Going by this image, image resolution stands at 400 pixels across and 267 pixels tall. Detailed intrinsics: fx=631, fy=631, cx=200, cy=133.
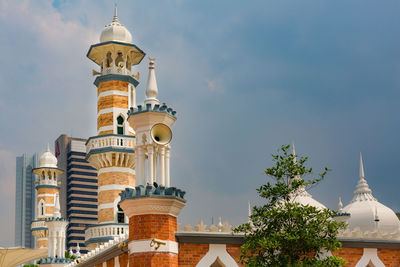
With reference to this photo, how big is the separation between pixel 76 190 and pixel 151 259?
165 metres

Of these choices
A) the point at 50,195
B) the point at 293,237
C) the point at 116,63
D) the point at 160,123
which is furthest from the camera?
the point at 50,195

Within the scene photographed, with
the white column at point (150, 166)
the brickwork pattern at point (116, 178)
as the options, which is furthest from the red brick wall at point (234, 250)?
the brickwork pattern at point (116, 178)

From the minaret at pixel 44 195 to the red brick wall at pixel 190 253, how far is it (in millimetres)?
42760

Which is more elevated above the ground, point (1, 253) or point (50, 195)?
point (50, 195)

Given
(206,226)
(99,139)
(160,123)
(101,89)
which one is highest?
(101,89)

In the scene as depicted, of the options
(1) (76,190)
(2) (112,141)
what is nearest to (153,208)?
(2) (112,141)

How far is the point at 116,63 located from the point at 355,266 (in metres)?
25.6

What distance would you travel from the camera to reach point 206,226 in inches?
861

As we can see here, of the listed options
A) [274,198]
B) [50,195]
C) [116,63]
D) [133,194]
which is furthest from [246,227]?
[50,195]

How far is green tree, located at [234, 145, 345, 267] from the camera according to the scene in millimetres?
19766

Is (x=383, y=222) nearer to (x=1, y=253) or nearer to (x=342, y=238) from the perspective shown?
(x=342, y=238)

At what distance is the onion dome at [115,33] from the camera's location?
42.9m

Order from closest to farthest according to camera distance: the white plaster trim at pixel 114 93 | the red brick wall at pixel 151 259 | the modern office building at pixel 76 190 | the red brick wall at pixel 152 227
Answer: the red brick wall at pixel 151 259 < the red brick wall at pixel 152 227 < the white plaster trim at pixel 114 93 < the modern office building at pixel 76 190

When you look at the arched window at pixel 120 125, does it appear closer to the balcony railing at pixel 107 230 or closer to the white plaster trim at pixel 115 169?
the white plaster trim at pixel 115 169
